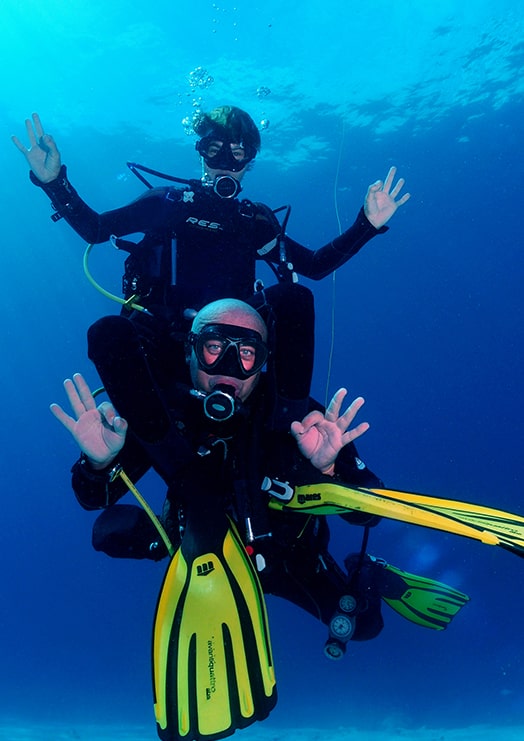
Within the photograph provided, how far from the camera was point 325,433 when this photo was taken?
139 inches

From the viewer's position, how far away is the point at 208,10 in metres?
17.5

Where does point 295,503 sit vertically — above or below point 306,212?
below

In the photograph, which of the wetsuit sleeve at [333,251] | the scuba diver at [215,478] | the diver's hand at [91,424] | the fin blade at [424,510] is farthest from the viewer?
the wetsuit sleeve at [333,251]

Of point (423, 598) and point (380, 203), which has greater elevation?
point (380, 203)

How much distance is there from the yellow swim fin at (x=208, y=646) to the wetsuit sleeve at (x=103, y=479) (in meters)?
0.78

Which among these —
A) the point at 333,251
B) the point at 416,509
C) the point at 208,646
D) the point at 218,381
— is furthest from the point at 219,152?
the point at 208,646

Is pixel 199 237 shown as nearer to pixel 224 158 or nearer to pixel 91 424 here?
pixel 224 158

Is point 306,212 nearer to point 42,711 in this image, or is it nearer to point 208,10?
point 208,10

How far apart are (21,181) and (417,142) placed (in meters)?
24.5

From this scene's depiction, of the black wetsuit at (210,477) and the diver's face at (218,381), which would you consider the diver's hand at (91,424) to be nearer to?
the black wetsuit at (210,477)

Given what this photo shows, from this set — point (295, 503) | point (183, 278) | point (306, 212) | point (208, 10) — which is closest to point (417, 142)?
→ point (306, 212)

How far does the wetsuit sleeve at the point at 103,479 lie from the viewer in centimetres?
348

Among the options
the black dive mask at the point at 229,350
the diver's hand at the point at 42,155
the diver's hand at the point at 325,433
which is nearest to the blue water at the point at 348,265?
the diver's hand at the point at 42,155

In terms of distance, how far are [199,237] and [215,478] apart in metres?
2.63
